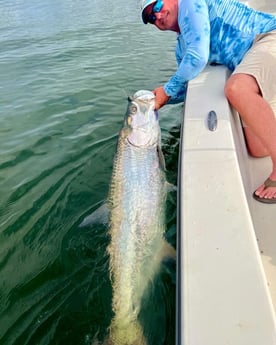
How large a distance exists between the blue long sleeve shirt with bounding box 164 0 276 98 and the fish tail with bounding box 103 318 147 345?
2128mm

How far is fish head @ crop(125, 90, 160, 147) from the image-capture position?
329 centimetres

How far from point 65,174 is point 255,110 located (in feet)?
7.31

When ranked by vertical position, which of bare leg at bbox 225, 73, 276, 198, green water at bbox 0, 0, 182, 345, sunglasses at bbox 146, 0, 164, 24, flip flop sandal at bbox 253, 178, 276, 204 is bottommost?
green water at bbox 0, 0, 182, 345

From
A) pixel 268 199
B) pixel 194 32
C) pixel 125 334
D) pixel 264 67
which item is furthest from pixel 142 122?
pixel 125 334

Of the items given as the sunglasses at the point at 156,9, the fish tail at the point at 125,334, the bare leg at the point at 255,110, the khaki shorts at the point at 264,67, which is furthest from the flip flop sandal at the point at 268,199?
the sunglasses at the point at 156,9

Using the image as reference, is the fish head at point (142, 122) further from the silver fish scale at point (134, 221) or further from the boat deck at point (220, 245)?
the boat deck at point (220, 245)

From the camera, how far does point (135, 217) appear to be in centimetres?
281

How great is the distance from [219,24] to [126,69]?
484cm

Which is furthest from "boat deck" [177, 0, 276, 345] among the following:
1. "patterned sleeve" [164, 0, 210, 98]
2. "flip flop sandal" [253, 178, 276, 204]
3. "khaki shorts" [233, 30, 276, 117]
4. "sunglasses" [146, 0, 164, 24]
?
"sunglasses" [146, 0, 164, 24]

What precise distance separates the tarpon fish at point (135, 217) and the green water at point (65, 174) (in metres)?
0.11

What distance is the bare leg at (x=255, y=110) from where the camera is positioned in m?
2.68

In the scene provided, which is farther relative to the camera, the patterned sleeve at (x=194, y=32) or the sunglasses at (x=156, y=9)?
the sunglasses at (x=156, y=9)

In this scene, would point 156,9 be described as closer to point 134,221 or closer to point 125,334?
point 134,221

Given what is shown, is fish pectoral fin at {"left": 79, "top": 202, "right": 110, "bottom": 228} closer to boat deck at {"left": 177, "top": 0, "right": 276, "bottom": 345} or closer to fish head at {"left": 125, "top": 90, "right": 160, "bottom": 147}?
fish head at {"left": 125, "top": 90, "right": 160, "bottom": 147}
